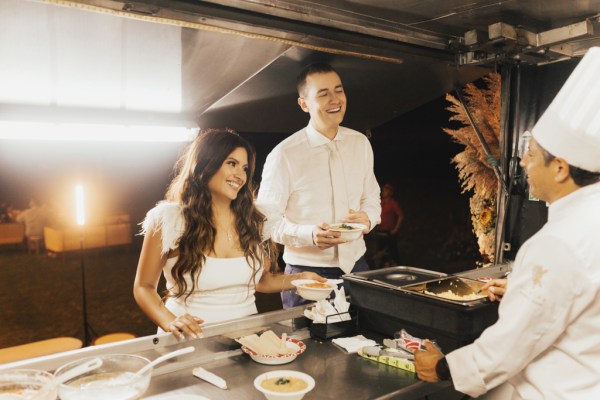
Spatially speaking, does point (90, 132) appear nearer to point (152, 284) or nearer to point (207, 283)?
point (152, 284)

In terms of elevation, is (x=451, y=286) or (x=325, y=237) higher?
(x=325, y=237)

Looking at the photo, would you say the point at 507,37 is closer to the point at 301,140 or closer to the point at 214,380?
the point at 301,140

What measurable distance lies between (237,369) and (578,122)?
1.44m

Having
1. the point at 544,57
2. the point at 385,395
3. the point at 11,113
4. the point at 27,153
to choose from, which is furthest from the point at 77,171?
the point at 385,395

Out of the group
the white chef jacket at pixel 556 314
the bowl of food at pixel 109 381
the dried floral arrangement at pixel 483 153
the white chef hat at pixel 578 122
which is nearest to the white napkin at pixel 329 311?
the white chef jacket at pixel 556 314

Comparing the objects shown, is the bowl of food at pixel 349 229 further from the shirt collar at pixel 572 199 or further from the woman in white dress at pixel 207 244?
the shirt collar at pixel 572 199

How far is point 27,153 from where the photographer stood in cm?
1392

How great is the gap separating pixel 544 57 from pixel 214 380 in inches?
132

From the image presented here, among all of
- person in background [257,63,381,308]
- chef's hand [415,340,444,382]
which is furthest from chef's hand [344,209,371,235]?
chef's hand [415,340,444,382]

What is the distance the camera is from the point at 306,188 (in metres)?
3.32

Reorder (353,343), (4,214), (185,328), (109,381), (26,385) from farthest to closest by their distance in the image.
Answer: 1. (4,214)
2. (353,343)
3. (185,328)
4. (109,381)
5. (26,385)

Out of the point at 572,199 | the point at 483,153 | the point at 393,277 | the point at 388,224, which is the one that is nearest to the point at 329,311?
the point at 393,277

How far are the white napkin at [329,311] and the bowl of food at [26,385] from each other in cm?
109

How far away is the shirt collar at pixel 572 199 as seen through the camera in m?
1.61
